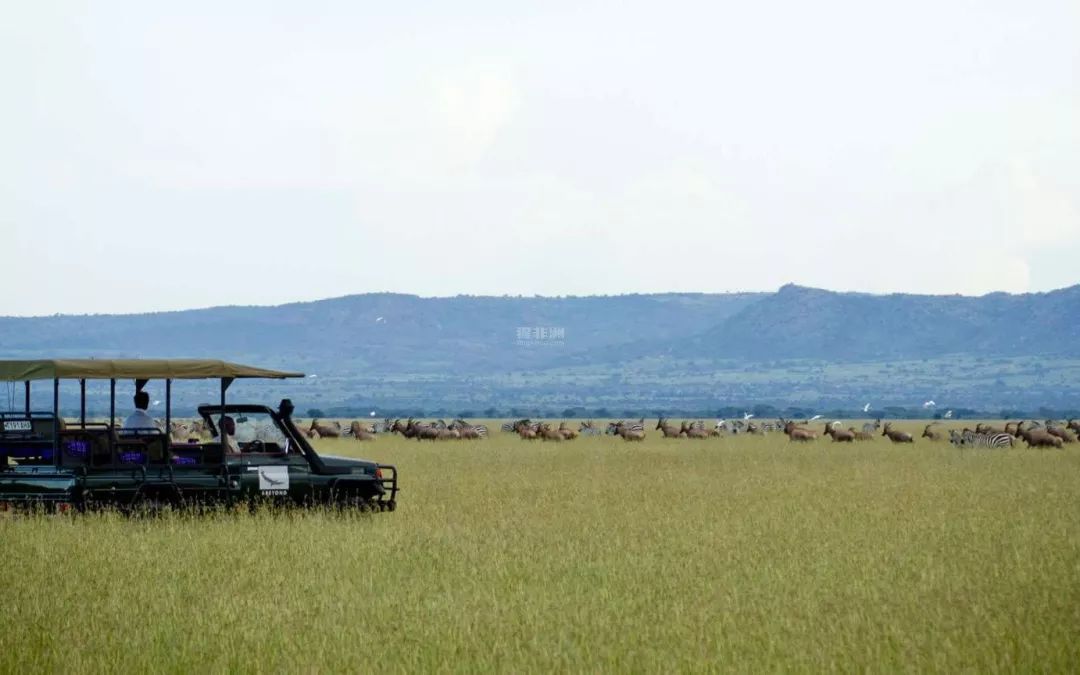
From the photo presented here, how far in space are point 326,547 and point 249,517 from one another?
222 cm

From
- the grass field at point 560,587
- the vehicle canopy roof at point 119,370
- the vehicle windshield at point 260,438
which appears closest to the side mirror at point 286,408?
the vehicle windshield at point 260,438

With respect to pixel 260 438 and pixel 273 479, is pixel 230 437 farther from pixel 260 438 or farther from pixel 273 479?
pixel 273 479

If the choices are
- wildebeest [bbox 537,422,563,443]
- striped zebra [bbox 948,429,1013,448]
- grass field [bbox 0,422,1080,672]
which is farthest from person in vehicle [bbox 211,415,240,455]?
wildebeest [bbox 537,422,563,443]

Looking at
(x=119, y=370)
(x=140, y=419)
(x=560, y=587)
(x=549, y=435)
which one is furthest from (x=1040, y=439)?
(x=560, y=587)

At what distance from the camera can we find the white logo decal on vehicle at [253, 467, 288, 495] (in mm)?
19625

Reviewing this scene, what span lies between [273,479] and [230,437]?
2.99ft

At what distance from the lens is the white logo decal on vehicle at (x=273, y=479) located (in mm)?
19625

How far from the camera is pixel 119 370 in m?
18.7

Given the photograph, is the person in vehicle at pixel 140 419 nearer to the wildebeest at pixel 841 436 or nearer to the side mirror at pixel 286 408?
the side mirror at pixel 286 408

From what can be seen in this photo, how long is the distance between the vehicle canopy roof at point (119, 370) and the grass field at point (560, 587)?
166cm

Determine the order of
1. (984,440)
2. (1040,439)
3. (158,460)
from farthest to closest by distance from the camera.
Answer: (984,440), (1040,439), (158,460)

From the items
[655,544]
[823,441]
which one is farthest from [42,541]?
[823,441]

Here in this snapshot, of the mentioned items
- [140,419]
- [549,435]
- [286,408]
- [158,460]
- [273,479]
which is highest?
[286,408]

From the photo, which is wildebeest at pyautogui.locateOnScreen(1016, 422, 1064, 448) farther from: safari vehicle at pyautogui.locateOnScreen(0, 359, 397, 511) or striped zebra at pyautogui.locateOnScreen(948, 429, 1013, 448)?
safari vehicle at pyautogui.locateOnScreen(0, 359, 397, 511)
